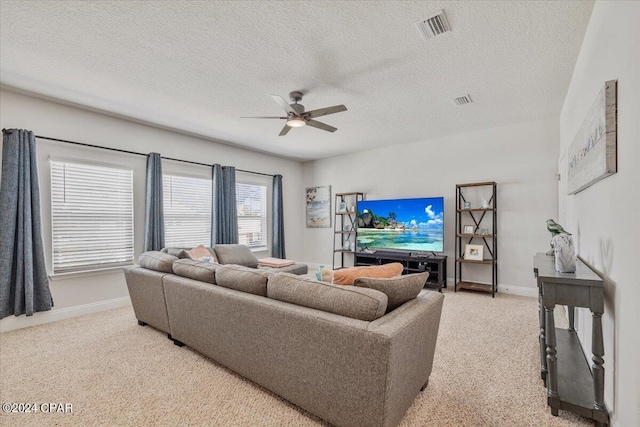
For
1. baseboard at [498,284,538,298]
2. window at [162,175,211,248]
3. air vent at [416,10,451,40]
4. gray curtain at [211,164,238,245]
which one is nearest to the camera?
air vent at [416,10,451,40]

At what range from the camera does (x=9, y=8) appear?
1999 millimetres

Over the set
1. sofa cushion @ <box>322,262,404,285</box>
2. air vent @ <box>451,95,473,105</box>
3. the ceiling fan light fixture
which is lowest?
sofa cushion @ <box>322,262,404,285</box>

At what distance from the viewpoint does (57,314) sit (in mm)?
3594

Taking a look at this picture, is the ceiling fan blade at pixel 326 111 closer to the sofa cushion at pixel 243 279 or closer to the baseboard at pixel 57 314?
the sofa cushion at pixel 243 279

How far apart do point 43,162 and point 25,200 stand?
1.81 ft

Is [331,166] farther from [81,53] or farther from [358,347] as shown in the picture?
[358,347]

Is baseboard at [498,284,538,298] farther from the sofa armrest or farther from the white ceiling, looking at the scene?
the sofa armrest

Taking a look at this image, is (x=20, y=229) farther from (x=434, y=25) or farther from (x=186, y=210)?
(x=434, y=25)

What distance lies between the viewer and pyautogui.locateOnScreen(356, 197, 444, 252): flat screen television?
496 cm

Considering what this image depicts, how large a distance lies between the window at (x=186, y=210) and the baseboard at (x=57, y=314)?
1.08 m

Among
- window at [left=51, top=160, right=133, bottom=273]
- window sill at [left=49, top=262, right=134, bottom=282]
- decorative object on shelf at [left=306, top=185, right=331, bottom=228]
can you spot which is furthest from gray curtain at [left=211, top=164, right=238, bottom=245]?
decorative object on shelf at [left=306, top=185, right=331, bottom=228]

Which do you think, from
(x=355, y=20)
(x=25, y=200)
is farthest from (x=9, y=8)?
(x=355, y=20)

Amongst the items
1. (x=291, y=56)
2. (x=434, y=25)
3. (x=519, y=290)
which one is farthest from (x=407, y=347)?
(x=519, y=290)

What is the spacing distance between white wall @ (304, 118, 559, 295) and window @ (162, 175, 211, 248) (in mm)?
3297
